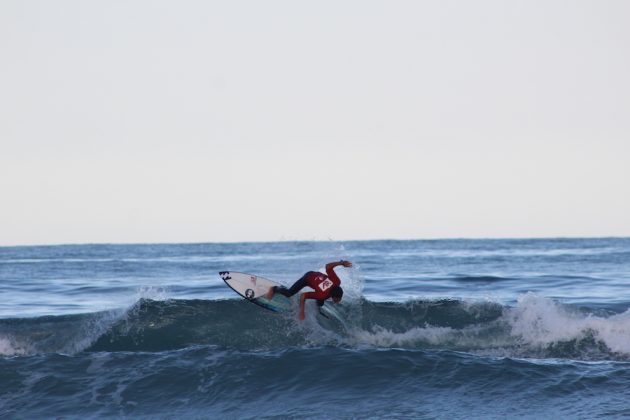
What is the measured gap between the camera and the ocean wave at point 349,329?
16.4m

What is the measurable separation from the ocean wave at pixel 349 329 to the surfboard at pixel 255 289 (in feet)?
1.33

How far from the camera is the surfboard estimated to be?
17.2 meters

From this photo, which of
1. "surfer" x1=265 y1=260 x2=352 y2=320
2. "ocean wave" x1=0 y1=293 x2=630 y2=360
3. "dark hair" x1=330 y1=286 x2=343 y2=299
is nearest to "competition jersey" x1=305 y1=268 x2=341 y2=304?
"surfer" x1=265 y1=260 x2=352 y2=320

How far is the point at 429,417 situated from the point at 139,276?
29.9m

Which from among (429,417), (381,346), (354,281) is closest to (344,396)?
(429,417)

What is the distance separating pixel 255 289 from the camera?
17.3m

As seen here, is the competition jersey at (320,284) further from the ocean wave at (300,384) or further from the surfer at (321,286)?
the ocean wave at (300,384)

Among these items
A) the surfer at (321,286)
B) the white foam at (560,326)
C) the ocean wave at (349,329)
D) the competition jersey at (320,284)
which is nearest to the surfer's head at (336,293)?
the surfer at (321,286)

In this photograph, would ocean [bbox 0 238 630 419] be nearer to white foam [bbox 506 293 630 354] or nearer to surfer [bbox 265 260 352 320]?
white foam [bbox 506 293 630 354]

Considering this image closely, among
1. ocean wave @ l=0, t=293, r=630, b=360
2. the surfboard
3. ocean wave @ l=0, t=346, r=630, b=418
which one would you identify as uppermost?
the surfboard

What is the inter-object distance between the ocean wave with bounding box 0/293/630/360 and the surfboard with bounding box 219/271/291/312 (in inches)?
15.9

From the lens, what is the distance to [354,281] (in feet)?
70.3

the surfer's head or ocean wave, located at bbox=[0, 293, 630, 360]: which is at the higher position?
the surfer's head

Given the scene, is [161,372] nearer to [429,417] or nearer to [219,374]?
[219,374]
